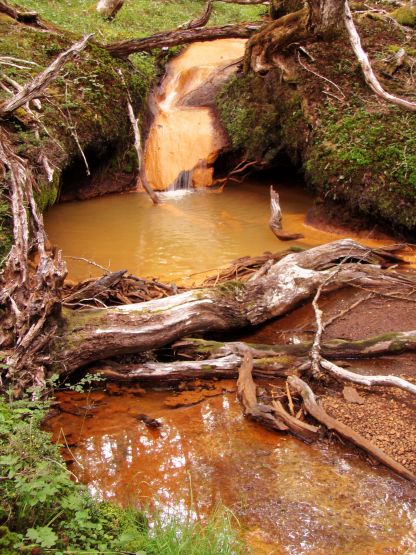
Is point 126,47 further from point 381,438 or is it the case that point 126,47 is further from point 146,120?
point 381,438

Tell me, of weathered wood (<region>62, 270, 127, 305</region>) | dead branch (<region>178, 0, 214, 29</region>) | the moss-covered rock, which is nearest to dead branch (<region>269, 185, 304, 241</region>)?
the moss-covered rock

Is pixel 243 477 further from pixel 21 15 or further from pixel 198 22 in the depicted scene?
pixel 198 22

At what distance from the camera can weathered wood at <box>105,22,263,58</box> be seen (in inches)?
476

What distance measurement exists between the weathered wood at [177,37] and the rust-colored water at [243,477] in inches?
367

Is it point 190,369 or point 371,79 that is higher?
point 371,79

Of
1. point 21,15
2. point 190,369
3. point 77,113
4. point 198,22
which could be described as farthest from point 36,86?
point 198,22

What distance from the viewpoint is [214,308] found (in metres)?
5.82

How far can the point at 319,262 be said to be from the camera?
700 cm

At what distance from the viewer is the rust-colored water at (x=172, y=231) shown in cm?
804

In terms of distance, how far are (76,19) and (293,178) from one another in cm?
805

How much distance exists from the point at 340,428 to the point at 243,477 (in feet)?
2.93

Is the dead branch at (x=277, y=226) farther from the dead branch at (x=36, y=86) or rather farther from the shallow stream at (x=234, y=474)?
the shallow stream at (x=234, y=474)

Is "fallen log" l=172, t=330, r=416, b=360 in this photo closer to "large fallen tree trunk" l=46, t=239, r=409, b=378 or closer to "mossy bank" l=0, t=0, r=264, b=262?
"large fallen tree trunk" l=46, t=239, r=409, b=378

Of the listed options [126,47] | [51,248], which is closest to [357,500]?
[51,248]
